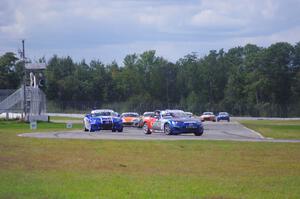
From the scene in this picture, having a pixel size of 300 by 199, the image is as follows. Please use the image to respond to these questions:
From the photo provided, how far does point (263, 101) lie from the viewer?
444ft

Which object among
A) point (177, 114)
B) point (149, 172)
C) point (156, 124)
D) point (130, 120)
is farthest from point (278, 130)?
point (149, 172)

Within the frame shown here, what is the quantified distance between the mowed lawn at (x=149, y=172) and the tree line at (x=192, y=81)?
94766 millimetres

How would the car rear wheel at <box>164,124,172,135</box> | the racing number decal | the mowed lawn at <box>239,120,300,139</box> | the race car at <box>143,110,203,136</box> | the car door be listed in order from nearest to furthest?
the race car at <box>143,110,203,136</box> → the car rear wheel at <box>164,124,172,135</box> → the mowed lawn at <box>239,120,300,139</box> → the car door → the racing number decal


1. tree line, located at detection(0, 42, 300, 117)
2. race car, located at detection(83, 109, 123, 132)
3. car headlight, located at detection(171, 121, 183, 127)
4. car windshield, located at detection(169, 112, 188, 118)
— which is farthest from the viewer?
tree line, located at detection(0, 42, 300, 117)

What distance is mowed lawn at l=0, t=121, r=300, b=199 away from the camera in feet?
38.3

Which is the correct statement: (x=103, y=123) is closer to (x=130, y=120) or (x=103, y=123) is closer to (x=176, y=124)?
(x=176, y=124)

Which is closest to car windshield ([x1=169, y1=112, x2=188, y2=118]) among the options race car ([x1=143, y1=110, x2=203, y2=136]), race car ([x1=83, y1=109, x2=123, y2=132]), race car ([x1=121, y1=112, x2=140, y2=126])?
race car ([x1=143, y1=110, x2=203, y2=136])

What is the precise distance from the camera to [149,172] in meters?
15.1

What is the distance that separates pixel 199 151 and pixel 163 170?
6584 millimetres

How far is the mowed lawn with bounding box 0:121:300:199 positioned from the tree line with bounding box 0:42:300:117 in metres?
94.8

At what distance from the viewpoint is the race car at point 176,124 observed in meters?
34.7

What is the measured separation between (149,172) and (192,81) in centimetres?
13236

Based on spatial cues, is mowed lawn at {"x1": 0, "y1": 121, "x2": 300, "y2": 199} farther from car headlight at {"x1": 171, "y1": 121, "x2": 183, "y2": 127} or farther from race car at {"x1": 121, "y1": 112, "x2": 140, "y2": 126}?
race car at {"x1": 121, "y1": 112, "x2": 140, "y2": 126}

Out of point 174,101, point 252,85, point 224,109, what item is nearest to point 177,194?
point 224,109
